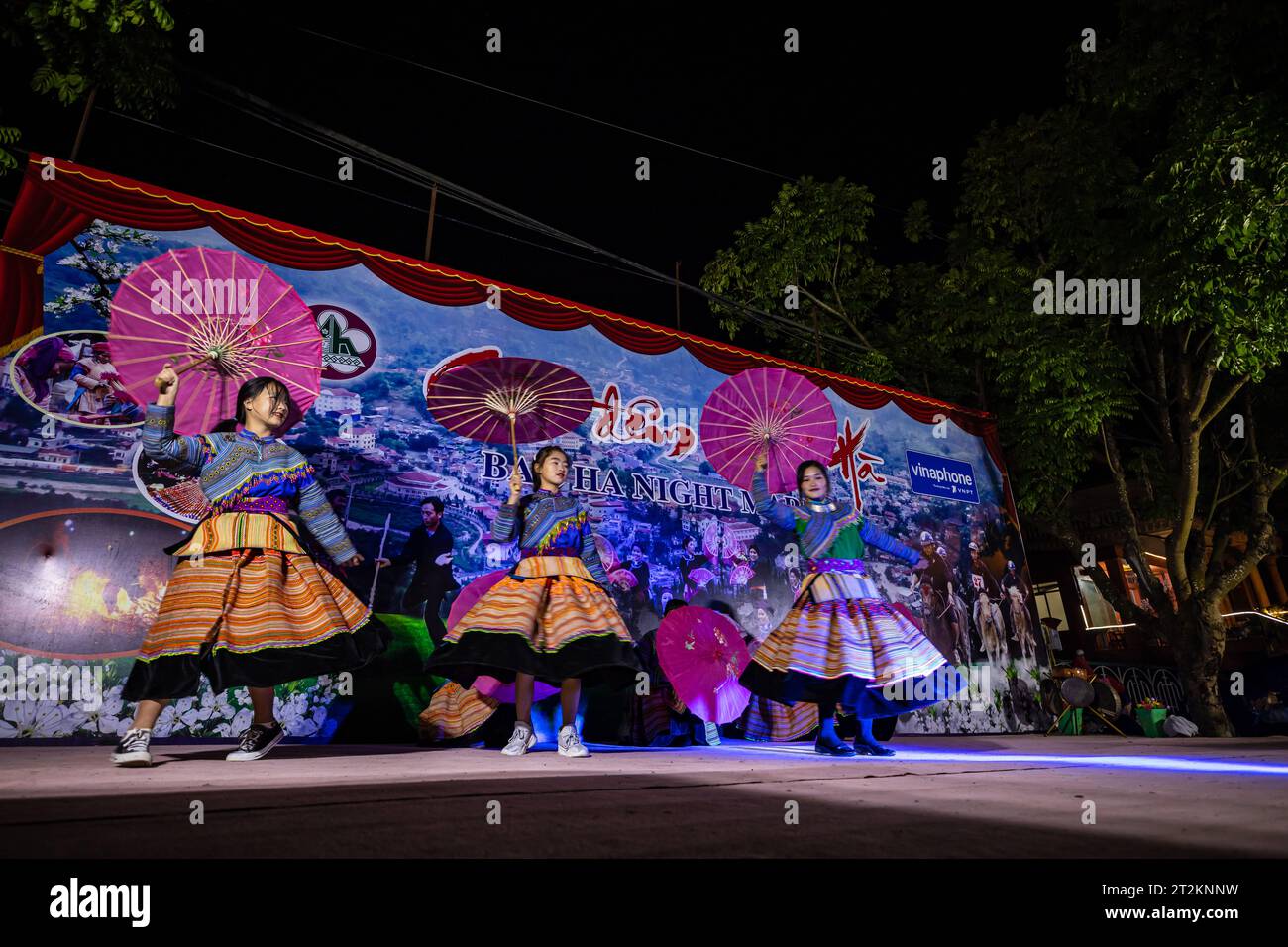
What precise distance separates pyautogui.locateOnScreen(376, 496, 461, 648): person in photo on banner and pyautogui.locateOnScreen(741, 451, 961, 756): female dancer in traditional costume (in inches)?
97.1

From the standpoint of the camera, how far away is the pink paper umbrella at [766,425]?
24.6ft

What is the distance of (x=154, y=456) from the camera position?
3.96 m

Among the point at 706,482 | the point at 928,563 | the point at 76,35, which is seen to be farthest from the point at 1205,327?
the point at 76,35

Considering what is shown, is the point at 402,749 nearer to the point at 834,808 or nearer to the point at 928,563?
the point at 834,808

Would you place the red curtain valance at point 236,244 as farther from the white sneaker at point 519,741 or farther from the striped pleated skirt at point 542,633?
the white sneaker at point 519,741

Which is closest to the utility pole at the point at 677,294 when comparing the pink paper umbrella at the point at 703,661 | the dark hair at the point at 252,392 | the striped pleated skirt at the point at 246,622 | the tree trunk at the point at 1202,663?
the pink paper umbrella at the point at 703,661

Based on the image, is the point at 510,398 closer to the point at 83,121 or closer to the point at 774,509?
the point at 774,509

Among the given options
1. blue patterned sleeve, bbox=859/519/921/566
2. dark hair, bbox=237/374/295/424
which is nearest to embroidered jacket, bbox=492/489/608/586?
dark hair, bbox=237/374/295/424

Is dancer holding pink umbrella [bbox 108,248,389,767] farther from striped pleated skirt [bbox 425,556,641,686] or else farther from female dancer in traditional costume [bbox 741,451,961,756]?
female dancer in traditional costume [bbox 741,451,961,756]

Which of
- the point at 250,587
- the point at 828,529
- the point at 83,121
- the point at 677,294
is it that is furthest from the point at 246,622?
the point at 677,294

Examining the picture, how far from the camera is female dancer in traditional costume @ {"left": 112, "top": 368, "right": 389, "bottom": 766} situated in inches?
151

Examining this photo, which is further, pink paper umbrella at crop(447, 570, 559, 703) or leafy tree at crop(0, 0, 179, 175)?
pink paper umbrella at crop(447, 570, 559, 703)

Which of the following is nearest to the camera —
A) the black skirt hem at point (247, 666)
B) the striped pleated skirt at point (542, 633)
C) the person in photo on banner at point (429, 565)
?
the black skirt hem at point (247, 666)

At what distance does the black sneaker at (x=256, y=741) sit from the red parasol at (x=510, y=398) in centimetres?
219
